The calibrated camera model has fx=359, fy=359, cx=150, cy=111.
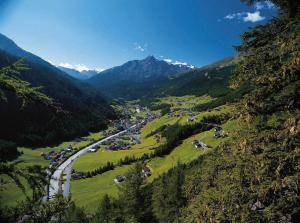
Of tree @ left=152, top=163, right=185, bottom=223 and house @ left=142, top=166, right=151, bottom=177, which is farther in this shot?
house @ left=142, top=166, right=151, bottom=177

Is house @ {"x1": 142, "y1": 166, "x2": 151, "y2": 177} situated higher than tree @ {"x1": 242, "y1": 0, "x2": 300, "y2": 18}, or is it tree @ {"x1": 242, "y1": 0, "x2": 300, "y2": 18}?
tree @ {"x1": 242, "y1": 0, "x2": 300, "y2": 18}

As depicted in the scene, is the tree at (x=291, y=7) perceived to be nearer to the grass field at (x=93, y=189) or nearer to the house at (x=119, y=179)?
the grass field at (x=93, y=189)

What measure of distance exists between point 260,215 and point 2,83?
48.9 ft

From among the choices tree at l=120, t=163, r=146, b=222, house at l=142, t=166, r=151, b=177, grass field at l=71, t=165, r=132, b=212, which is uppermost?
tree at l=120, t=163, r=146, b=222

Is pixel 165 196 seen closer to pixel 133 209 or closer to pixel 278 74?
pixel 133 209

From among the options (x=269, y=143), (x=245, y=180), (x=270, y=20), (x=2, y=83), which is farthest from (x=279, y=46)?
(x=2, y=83)

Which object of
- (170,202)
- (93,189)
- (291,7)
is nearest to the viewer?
(291,7)

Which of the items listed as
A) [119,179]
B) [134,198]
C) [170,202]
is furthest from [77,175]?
[134,198]

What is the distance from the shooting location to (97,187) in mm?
170125

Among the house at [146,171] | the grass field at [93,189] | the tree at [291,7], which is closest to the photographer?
the tree at [291,7]

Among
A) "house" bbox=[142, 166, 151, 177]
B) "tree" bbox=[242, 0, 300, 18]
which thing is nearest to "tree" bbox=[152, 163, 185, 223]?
"tree" bbox=[242, 0, 300, 18]

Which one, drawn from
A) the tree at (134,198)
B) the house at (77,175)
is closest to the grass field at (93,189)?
the house at (77,175)

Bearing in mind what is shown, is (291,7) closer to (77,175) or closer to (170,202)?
(170,202)

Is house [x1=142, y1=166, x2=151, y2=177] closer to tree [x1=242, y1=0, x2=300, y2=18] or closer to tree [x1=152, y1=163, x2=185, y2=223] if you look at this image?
tree [x1=152, y1=163, x2=185, y2=223]
